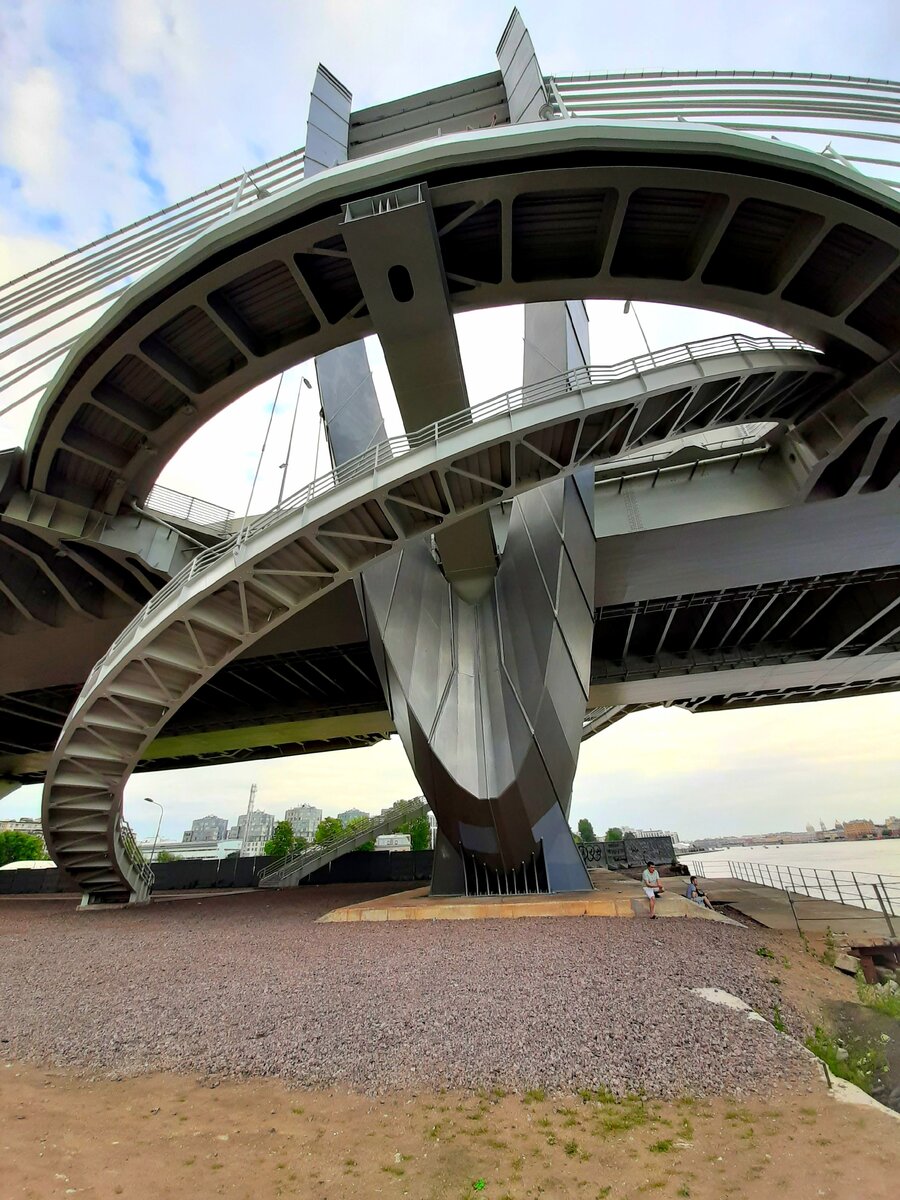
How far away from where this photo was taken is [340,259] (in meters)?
13.5

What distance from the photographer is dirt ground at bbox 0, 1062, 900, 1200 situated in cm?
321

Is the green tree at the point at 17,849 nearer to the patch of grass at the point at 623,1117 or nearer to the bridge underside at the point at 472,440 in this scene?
the bridge underside at the point at 472,440

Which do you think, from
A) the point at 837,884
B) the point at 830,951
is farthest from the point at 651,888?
the point at 837,884

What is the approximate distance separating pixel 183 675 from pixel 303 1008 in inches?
457

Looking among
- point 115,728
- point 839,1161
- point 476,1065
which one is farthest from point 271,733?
point 839,1161

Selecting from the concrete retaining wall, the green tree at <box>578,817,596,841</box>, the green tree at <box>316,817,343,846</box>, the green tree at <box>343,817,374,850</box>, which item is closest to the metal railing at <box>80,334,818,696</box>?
the concrete retaining wall

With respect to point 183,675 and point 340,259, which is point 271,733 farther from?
point 340,259

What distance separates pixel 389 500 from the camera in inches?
542

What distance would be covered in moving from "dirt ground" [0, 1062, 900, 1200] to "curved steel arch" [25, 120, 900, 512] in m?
14.0

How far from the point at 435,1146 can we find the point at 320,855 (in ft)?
125

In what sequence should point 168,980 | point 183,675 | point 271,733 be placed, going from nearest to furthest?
point 168,980 < point 183,675 < point 271,733

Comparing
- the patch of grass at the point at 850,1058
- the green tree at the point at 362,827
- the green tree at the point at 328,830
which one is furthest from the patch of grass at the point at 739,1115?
the green tree at the point at 328,830

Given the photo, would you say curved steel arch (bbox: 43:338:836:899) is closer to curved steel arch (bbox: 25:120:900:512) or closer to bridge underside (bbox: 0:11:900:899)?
bridge underside (bbox: 0:11:900:899)

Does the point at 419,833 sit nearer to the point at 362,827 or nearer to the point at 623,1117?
the point at 362,827
